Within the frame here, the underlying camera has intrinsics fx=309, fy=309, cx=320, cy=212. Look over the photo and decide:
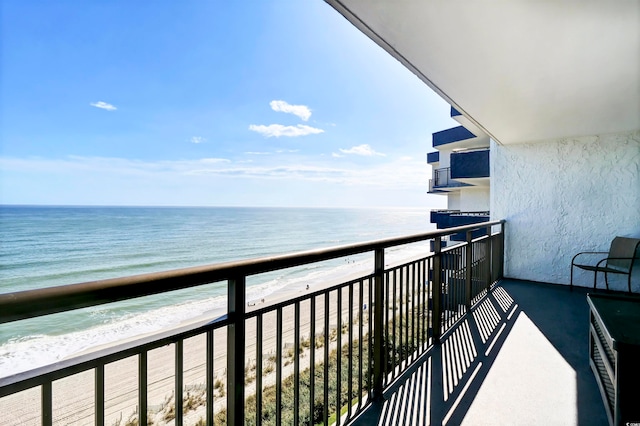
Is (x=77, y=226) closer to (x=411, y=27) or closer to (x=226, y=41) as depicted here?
(x=226, y=41)

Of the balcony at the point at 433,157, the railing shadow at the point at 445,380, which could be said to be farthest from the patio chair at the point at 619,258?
the balcony at the point at 433,157

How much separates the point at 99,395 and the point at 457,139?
12.5 meters

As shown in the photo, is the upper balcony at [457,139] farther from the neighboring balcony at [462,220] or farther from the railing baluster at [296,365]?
the railing baluster at [296,365]

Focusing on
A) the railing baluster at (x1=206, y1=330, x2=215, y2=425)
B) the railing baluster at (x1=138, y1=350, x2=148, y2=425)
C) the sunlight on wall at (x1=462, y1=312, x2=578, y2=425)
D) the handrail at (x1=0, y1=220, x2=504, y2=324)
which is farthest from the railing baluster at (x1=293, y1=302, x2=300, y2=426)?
the sunlight on wall at (x1=462, y1=312, x2=578, y2=425)

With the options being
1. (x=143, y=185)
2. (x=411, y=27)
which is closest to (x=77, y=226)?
(x=143, y=185)

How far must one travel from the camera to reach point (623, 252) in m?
3.77

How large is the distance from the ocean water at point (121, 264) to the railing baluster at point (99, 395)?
13cm

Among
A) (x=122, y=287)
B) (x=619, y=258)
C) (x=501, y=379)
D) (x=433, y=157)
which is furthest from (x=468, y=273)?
(x=433, y=157)

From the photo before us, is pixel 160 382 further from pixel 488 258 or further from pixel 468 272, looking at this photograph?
pixel 488 258

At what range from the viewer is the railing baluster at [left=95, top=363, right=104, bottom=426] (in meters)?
0.68

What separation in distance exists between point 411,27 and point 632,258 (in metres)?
3.86

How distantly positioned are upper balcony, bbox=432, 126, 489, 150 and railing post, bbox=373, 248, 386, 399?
10.8 metres

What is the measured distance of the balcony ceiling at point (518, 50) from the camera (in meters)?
1.66

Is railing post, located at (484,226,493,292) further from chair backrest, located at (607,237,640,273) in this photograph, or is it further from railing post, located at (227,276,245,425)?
railing post, located at (227,276,245,425)
